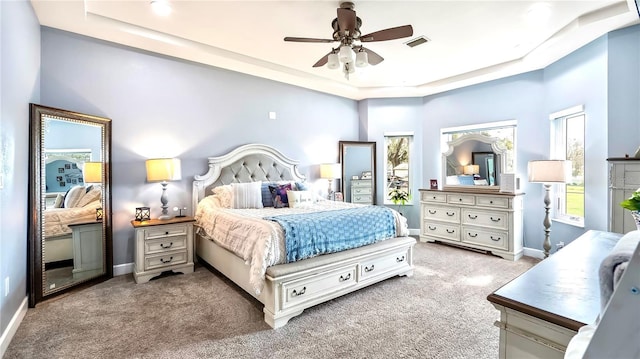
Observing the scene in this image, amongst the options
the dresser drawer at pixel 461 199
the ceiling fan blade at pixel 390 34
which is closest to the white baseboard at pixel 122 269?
the ceiling fan blade at pixel 390 34

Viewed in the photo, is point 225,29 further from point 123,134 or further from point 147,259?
point 147,259

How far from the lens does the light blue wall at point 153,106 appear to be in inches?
126

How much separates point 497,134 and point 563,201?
1.34m

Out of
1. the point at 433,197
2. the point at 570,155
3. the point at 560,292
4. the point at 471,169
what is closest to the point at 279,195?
the point at 433,197

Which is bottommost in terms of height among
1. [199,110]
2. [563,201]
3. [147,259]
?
[147,259]

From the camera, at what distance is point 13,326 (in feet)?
7.20

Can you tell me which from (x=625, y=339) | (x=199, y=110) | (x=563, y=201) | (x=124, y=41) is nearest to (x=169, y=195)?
(x=199, y=110)

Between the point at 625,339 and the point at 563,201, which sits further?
the point at 563,201

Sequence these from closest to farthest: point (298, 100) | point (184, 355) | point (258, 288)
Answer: point (184, 355) → point (258, 288) → point (298, 100)

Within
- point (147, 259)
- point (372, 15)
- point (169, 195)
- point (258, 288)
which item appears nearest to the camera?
point (258, 288)

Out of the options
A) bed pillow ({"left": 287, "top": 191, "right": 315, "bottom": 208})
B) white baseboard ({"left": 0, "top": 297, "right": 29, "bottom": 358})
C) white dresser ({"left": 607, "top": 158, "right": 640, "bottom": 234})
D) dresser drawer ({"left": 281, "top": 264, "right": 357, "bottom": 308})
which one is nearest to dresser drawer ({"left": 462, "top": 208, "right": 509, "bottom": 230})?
white dresser ({"left": 607, "top": 158, "right": 640, "bottom": 234})

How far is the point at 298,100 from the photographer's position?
16.8ft

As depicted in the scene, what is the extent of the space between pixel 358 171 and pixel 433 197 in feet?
4.85

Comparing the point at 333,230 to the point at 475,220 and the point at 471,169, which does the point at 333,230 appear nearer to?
the point at 475,220
